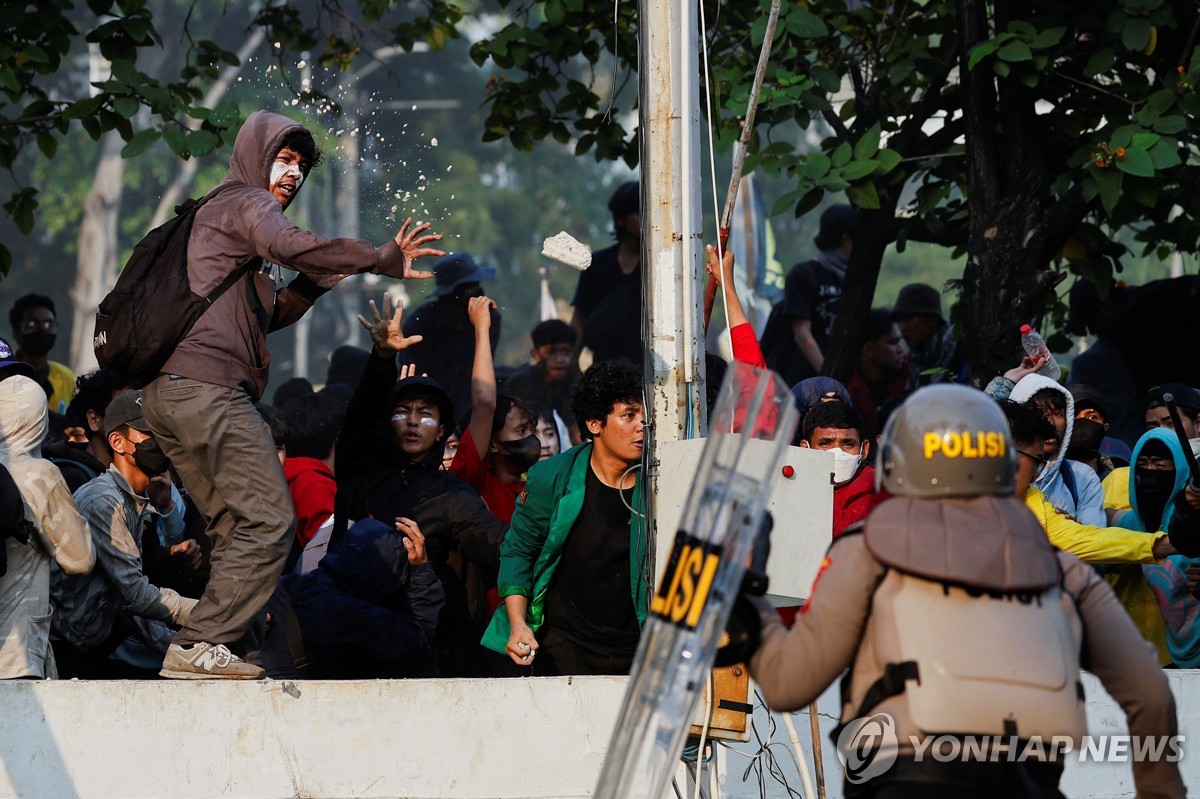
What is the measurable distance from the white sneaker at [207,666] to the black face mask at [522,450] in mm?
2436

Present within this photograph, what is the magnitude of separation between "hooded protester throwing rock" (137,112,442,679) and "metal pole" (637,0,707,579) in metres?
0.84

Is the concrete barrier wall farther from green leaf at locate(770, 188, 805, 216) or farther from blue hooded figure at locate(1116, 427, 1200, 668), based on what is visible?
green leaf at locate(770, 188, 805, 216)

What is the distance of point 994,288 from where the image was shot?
28.2 ft

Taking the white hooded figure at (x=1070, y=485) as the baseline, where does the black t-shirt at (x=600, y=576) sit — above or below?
below

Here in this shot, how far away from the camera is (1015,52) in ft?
25.8

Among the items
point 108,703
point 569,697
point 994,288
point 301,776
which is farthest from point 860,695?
point 994,288

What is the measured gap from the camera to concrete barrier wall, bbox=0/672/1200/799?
5418 mm

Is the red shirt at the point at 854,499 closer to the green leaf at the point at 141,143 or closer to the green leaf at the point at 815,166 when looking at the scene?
the green leaf at the point at 815,166

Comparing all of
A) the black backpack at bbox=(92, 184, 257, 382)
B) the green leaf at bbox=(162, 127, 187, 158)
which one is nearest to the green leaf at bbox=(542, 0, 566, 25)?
the green leaf at bbox=(162, 127, 187, 158)

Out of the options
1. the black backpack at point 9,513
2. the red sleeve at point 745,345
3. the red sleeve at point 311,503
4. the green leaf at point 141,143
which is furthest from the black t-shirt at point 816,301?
the black backpack at point 9,513

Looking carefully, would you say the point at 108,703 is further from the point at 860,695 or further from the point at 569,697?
the point at 860,695

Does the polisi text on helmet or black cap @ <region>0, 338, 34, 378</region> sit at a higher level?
black cap @ <region>0, 338, 34, 378</region>

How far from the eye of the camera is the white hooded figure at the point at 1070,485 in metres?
7.09

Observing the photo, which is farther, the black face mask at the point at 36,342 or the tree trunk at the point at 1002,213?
the black face mask at the point at 36,342
